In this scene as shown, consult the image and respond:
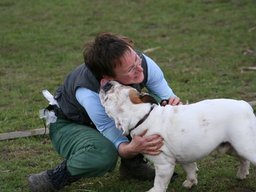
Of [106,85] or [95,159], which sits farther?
[95,159]

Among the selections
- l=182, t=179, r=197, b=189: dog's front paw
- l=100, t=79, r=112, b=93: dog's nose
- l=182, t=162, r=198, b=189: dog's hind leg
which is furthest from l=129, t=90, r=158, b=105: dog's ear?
l=182, t=179, r=197, b=189: dog's front paw

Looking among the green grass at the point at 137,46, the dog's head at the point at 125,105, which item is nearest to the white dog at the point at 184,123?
the dog's head at the point at 125,105

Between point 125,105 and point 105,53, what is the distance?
1.37ft

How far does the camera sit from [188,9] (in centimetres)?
1347

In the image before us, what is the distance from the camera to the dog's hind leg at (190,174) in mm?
4688

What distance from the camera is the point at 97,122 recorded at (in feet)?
15.0

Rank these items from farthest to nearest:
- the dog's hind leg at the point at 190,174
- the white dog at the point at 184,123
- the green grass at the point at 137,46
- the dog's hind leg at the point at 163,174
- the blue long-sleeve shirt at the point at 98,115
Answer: the green grass at the point at 137,46 < the dog's hind leg at the point at 190,174 < the blue long-sleeve shirt at the point at 98,115 < the dog's hind leg at the point at 163,174 < the white dog at the point at 184,123

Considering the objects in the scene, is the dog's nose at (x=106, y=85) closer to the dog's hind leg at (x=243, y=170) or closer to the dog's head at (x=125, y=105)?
the dog's head at (x=125, y=105)

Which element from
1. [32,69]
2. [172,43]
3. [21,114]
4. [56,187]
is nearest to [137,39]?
[172,43]

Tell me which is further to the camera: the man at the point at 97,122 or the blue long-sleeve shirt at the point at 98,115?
the blue long-sleeve shirt at the point at 98,115

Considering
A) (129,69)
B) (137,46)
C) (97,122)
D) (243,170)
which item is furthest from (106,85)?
(137,46)

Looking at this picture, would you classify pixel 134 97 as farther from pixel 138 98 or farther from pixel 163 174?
pixel 163 174

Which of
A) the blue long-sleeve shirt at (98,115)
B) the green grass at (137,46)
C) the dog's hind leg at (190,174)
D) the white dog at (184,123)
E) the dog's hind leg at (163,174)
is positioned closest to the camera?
the white dog at (184,123)

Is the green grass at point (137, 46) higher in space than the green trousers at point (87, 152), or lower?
lower
